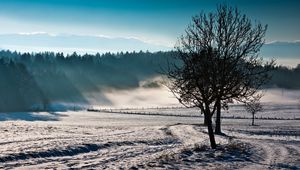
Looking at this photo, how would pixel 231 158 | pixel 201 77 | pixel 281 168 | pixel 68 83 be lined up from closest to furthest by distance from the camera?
pixel 281 168, pixel 231 158, pixel 201 77, pixel 68 83

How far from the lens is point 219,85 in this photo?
2681 centimetres

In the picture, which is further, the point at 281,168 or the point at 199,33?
the point at 199,33

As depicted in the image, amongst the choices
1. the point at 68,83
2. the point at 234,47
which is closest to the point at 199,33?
the point at 234,47

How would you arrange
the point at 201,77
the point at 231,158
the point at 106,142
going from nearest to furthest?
the point at 231,158, the point at 201,77, the point at 106,142

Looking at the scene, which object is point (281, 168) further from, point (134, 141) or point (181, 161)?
point (134, 141)

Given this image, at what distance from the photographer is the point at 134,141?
34469mm

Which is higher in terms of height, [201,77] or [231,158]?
[201,77]

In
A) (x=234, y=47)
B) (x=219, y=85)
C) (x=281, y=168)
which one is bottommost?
(x=281, y=168)

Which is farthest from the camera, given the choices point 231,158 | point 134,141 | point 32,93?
point 32,93

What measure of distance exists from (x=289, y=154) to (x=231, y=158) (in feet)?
17.5

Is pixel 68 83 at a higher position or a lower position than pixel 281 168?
higher

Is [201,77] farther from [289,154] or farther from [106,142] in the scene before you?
[106,142]

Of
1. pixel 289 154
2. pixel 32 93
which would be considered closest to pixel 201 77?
pixel 289 154

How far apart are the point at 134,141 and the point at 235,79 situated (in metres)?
11.2
